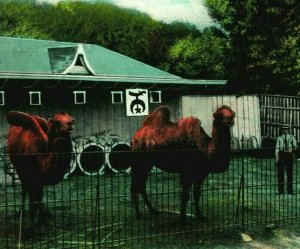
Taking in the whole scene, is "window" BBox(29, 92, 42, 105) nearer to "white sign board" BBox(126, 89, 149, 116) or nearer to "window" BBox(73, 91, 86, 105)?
"window" BBox(73, 91, 86, 105)

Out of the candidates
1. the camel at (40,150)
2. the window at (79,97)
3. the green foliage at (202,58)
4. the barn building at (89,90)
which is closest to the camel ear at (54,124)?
the camel at (40,150)

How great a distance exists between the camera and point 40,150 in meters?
8.68

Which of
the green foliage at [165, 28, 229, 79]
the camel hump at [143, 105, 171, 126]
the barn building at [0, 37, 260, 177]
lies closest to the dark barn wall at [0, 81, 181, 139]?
the barn building at [0, 37, 260, 177]

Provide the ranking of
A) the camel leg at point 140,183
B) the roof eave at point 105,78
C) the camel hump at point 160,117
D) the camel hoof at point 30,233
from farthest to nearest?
the roof eave at point 105,78 < the camel hump at point 160,117 < the camel leg at point 140,183 < the camel hoof at point 30,233

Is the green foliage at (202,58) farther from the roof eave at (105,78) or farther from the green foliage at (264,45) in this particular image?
the roof eave at (105,78)

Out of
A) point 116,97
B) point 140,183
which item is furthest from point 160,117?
point 116,97

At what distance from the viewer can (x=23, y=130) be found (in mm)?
9148

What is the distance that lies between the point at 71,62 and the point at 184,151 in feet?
28.5

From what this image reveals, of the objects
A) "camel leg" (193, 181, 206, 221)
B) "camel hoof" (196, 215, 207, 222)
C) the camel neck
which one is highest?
the camel neck

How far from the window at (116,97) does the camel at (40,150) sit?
8138mm

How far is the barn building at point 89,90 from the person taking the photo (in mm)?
15367

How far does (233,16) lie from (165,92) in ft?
39.0

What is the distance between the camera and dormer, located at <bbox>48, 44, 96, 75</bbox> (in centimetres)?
1670

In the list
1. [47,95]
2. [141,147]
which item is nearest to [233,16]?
[47,95]
